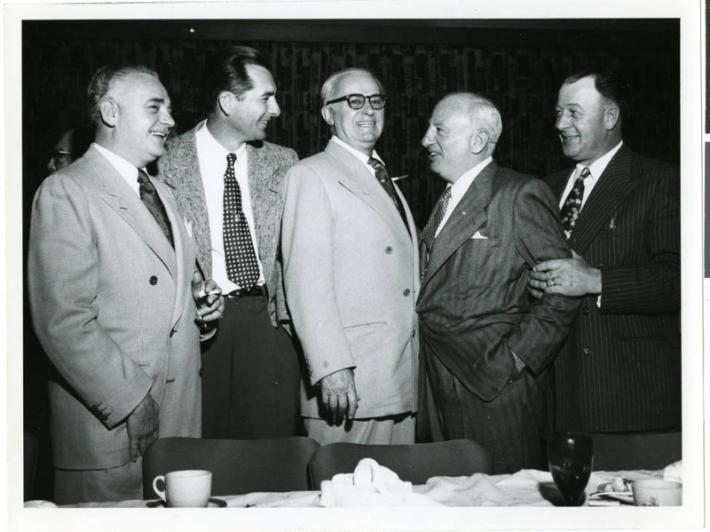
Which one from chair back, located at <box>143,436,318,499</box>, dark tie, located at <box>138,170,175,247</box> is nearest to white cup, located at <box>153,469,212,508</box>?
chair back, located at <box>143,436,318,499</box>

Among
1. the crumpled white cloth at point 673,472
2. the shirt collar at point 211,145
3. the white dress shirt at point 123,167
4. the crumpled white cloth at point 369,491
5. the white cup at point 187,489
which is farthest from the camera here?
the shirt collar at point 211,145

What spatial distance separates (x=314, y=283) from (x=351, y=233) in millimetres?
187

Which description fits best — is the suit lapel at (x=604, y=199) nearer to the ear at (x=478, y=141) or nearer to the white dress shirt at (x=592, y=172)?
the white dress shirt at (x=592, y=172)

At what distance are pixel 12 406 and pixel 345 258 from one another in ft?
3.31

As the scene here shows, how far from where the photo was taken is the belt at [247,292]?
2508 millimetres

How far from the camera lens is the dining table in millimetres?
1945

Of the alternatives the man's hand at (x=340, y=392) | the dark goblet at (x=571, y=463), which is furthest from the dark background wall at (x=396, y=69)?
the dark goblet at (x=571, y=463)

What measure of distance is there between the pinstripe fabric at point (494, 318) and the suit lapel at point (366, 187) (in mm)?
149

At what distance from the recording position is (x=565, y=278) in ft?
8.26

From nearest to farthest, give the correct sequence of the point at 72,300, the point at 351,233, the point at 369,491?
the point at 369,491
the point at 72,300
the point at 351,233

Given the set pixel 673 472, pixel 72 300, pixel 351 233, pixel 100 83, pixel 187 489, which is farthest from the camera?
pixel 351 233

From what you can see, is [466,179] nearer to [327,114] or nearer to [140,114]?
[327,114]

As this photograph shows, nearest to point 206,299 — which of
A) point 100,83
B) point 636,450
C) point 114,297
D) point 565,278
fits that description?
point 114,297

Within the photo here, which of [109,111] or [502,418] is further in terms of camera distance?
[502,418]
